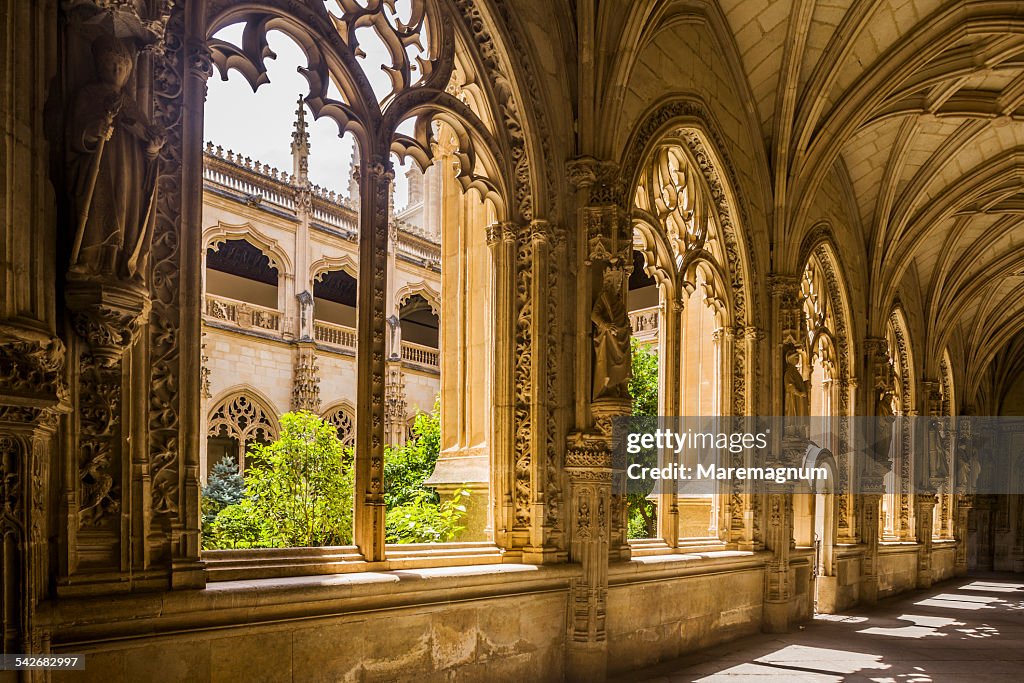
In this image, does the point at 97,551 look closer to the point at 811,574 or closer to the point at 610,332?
the point at 610,332

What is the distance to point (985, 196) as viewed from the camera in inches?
600

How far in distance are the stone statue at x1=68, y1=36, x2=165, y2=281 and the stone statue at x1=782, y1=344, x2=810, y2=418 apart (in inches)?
334

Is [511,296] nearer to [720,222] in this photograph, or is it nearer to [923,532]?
[720,222]

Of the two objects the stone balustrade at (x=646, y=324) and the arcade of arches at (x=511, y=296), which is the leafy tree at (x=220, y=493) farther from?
the stone balustrade at (x=646, y=324)

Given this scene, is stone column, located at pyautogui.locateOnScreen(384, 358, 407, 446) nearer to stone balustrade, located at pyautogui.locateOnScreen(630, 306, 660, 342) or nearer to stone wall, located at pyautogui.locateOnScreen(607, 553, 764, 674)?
stone balustrade, located at pyautogui.locateOnScreen(630, 306, 660, 342)

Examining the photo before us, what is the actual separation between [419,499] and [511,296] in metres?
2.24

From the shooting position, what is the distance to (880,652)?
28.9 ft

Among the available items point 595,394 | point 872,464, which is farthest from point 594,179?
point 872,464

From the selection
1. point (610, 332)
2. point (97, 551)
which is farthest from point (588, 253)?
point (97, 551)

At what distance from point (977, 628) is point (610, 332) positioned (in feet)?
24.3

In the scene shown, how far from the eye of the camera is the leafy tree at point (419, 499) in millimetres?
7156

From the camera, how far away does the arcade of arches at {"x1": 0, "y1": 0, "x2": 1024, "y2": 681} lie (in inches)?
142

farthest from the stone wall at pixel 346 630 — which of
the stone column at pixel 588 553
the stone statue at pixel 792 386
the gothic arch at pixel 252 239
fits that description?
the gothic arch at pixel 252 239

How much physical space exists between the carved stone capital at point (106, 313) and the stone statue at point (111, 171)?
59mm
